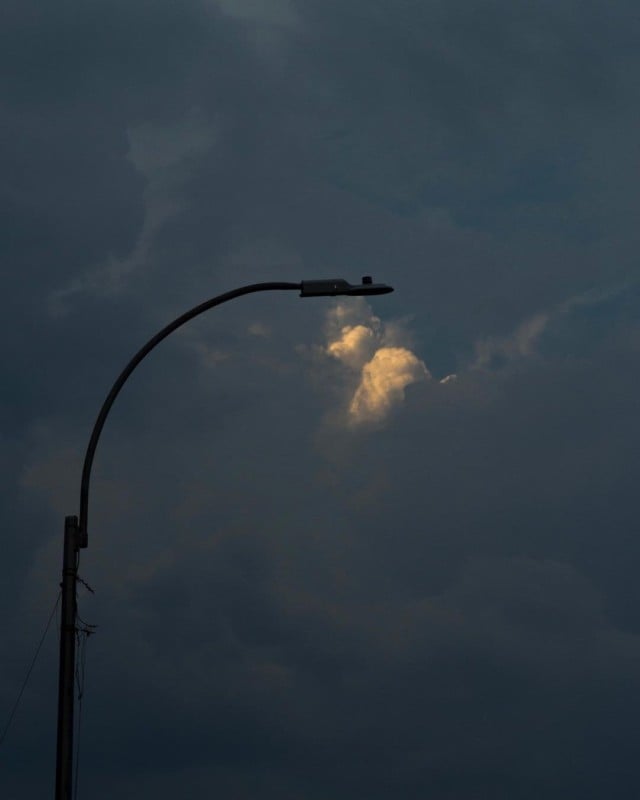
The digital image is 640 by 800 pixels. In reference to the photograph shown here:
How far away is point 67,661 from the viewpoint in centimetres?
1880

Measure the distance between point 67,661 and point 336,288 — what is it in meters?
7.14

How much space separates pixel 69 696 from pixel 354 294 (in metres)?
7.55

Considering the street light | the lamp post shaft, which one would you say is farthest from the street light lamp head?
the lamp post shaft

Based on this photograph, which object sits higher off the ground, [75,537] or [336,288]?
[336,288]

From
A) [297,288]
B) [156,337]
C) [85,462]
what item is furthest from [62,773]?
[297,288]

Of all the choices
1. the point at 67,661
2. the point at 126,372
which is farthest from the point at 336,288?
the point at 67,661

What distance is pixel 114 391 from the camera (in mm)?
20766

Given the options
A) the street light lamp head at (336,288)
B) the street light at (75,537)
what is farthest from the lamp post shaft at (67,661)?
the street light lamp head at (336,288)

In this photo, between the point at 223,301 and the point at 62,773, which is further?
the point at 223,301

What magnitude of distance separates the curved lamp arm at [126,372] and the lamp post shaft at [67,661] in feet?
0.72

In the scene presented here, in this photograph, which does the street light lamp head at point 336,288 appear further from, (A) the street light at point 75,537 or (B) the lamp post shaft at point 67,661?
(B) the lamp post shaft at point 67,661

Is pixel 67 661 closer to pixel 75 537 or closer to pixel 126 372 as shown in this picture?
pixel 75 537

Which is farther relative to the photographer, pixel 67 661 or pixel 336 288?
pixel 336 288

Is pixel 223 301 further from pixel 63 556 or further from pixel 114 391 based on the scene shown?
pixel 63 556
